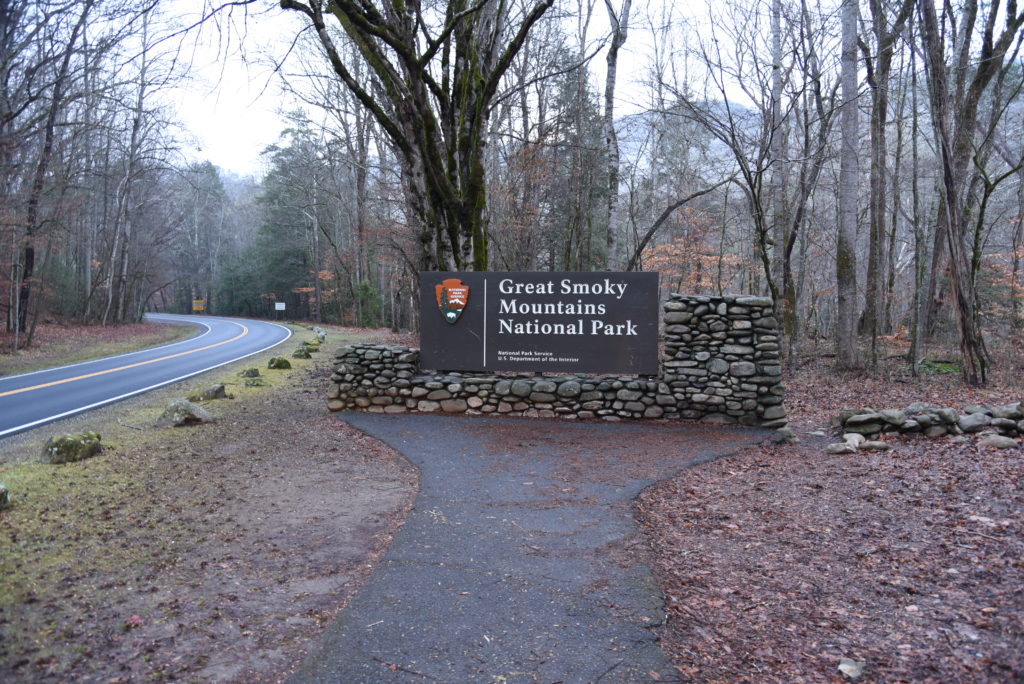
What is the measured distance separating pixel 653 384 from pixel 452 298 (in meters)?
3.65

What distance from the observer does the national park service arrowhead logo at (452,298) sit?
10648 mm

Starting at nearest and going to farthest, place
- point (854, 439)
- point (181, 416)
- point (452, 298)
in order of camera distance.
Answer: point (854, 439), point (181, 416), point (452, 298)

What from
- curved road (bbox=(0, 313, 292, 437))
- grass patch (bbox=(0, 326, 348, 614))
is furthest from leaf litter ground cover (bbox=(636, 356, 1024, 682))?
curved road (bbox=(0, 313, 292, 437))

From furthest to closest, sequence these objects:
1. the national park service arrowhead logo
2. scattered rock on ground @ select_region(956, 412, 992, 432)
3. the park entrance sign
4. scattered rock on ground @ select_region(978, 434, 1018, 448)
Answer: the national park service arrowhead logo
the park entrance sign
scattered rock on ground @ select_region(956, 412, 992, 432)
scattered rock on ground @ select_region(978, 434, 1018, 448)

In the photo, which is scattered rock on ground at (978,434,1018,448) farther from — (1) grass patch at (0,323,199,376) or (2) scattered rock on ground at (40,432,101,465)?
(1) grass patch at (0,323,199,376)

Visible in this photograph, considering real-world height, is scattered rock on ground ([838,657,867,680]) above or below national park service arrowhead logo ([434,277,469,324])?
below

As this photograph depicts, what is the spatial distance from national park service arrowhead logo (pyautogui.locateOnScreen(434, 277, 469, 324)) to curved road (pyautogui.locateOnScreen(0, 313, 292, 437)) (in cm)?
635

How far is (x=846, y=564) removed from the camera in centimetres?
455

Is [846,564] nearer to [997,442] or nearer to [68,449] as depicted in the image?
[997,442]

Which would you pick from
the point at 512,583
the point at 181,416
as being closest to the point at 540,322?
the point at 181,416

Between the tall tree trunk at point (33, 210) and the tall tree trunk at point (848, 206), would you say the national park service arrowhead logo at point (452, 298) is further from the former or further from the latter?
the tall tree trunk at point (33, 210)

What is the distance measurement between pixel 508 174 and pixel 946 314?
564 inches

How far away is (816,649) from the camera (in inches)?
135

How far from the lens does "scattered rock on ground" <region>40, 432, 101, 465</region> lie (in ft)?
23.2
